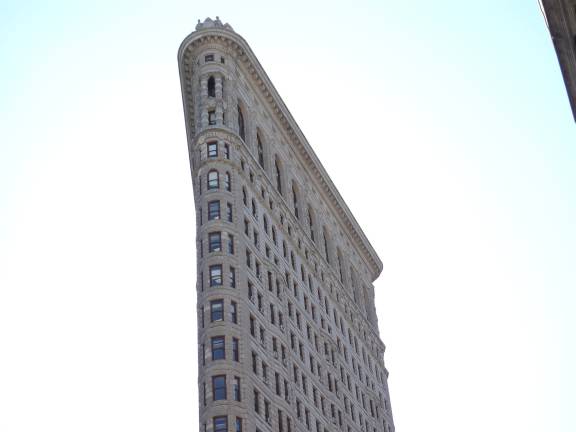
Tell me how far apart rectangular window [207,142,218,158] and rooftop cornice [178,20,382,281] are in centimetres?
1372

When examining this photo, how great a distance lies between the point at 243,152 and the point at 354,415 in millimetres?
34412

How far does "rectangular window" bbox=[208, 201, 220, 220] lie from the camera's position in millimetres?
93938

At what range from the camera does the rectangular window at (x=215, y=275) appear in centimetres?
8862

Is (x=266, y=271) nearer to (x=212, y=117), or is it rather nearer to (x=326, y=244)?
(x=212, y=117)

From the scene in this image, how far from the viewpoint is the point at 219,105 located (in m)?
104

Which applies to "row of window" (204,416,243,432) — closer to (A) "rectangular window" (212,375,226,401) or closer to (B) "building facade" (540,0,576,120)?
(A) "rectangular window" (212,375,226,401)

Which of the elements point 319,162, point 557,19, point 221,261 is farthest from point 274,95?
point 557,19

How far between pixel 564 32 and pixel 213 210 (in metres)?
59.1

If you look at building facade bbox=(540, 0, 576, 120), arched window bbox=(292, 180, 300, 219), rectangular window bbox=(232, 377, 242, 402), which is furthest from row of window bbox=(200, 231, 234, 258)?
building facade bbox=(540, 0, 576, 120)

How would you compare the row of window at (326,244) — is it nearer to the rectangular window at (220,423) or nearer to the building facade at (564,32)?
the rectangular window at (220,423)

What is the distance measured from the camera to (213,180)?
9781 cm

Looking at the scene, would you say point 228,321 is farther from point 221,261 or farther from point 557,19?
point 557,19

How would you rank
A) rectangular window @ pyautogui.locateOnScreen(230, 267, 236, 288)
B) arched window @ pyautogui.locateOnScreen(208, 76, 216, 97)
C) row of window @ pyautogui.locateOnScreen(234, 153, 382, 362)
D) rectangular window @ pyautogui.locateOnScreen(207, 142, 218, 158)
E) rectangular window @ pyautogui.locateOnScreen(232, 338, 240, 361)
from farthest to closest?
row of window @ pyautogui.locateOnScreen(234, 153, 382, 362)
arched window @ pyautogui.locateOnScreen(208, 76, 216, 97)
rectangular window @ pyautogui.locateOnScreen(207, 142, 218, 158)
rectangular window @ pyautogui.locateOnScreen(230, 267, 236, 288)
rectangular window @ pyautogui.locateOnScreen(232, 338, 240, 361)

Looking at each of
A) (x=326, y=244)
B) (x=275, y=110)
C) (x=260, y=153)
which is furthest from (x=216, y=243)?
(x=326, y=244)
